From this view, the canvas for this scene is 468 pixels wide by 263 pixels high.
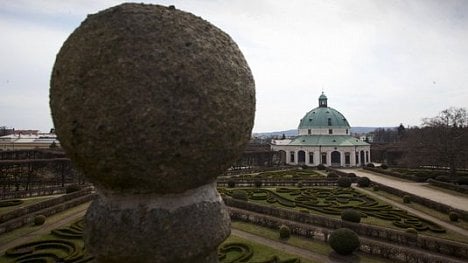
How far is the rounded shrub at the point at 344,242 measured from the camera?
1452 centimetres

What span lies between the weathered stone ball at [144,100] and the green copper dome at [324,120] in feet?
213

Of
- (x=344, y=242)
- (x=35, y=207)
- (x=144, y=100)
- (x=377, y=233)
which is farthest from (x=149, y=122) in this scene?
(x=35, y=207)

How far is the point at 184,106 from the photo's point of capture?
3.44 m

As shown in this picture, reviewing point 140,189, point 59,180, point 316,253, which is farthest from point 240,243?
point 59,180

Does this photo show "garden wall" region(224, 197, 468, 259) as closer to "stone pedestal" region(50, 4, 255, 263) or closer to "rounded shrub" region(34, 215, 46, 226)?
"rounded shrub" region(34, 215, 46, 226)

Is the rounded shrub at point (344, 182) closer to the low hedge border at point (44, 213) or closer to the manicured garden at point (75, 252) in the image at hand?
the manicured garden at point (75, 252)

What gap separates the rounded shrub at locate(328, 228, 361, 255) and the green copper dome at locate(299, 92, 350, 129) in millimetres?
52971

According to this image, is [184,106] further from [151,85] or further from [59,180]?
[59,180]

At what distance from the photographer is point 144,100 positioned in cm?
335

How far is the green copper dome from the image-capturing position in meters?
66.2

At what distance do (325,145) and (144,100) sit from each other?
6119cm

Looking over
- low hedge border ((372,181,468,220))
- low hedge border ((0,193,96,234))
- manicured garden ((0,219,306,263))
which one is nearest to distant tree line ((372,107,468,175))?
low hedge border ((372,181,468,220))

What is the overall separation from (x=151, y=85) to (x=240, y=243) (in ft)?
43.9

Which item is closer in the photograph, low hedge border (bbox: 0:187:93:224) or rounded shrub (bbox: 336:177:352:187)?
low hedge border (bbox: 0:187:93:224)
